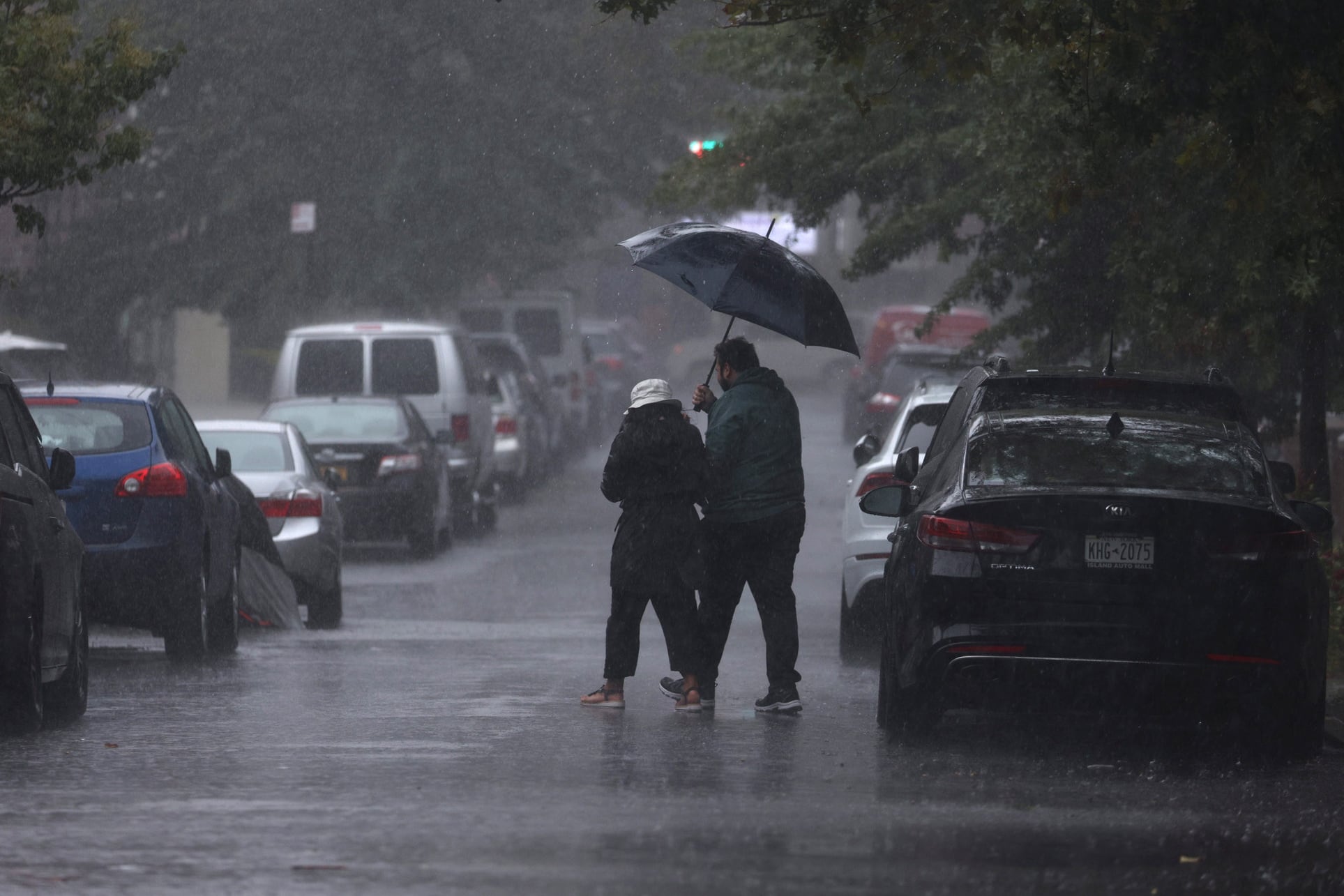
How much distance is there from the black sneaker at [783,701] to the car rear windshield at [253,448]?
7.99m

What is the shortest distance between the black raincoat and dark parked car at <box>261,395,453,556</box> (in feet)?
35.8

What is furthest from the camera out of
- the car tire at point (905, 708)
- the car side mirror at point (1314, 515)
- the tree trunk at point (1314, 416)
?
the tree trunk at point (1314, 416)

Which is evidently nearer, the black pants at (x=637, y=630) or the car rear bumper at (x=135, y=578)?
the black pants at (x=637, y=630)

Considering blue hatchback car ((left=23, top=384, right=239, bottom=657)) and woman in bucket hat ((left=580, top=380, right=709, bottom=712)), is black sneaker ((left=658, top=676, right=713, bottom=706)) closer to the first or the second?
woman in bucket hat ((left=580, top=380, right=709, bottom=712))

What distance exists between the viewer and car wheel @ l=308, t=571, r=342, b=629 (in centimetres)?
1708

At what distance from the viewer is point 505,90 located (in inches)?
1399

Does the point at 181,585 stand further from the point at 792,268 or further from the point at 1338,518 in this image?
the point at 1338,518

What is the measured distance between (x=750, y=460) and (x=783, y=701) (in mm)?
1119

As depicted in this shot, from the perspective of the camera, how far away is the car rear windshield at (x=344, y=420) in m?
21.8

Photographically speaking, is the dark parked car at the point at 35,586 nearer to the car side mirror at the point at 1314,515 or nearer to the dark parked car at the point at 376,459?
the car side mirror at the point at 1314,515

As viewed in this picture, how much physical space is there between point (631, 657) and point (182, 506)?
3387 mm

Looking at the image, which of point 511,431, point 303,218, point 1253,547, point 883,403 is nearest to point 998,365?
point 1253,547

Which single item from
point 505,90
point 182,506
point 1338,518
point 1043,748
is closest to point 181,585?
point 182,506

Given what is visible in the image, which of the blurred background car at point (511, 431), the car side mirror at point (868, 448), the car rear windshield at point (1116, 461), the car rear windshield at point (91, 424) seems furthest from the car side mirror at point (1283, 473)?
the blurred background car at point (511, 431)
